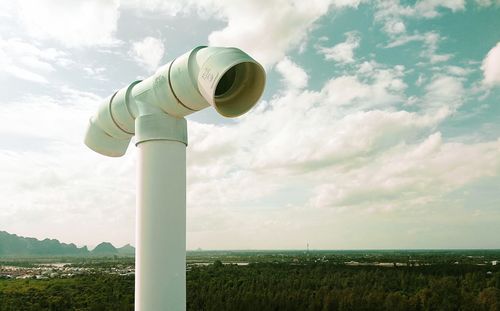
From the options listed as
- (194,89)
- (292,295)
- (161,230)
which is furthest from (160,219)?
(292,295)

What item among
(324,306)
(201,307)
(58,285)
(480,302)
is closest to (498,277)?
(480,302)

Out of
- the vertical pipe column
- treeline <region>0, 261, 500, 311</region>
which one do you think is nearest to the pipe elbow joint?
the vertical pipe column

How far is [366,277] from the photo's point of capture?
62.8 meters

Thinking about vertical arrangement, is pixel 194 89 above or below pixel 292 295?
above

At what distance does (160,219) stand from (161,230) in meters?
0.09

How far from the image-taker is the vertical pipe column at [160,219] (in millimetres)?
3691

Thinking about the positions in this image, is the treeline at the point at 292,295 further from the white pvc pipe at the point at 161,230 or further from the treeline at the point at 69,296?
the white pvc pipe at the point at 161,230

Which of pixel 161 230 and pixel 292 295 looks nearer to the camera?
pixel 161 230

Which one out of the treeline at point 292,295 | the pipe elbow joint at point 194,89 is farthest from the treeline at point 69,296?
the pipe elbow joint at point 194,89

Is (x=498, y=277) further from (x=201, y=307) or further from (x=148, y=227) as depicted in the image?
(x=148, y=227)

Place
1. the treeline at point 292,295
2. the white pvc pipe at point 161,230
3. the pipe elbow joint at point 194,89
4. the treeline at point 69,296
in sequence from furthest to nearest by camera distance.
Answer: the treeline at point 69,296, the treeline at point 292,295, the white pvc pipe at point 161,230, the pipe elbow joint at point 194,89

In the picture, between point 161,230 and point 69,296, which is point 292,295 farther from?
point 161,230

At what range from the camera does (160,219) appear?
12.2 feet

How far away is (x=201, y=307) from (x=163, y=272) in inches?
1527
